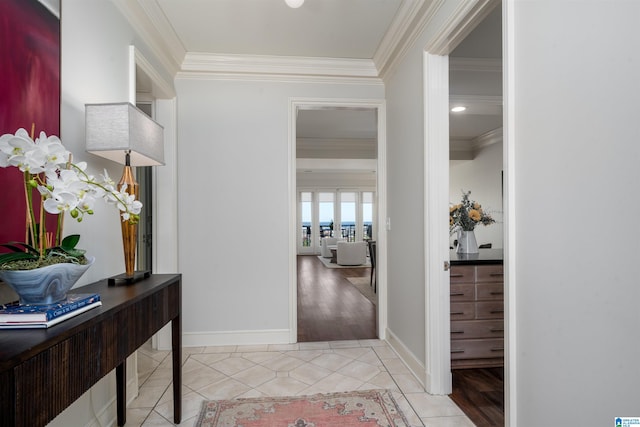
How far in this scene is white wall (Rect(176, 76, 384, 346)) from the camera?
3.31 metres

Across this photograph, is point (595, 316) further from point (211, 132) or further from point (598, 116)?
point (211, 132)

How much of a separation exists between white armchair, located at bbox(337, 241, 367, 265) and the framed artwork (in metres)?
7.62

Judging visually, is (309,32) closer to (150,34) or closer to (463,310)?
(150,34)

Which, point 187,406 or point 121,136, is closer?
point 121,136

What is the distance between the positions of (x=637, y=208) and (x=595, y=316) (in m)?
0.36

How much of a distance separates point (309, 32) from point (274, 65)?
1.90 feet

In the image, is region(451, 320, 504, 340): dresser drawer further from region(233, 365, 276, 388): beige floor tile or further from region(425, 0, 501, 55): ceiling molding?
region(425, 0, 501, 55): ceiling molding

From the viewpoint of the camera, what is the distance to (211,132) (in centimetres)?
334

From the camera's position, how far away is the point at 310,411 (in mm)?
2139

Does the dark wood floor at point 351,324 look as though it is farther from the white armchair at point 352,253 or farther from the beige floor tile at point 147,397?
the beige floor tile at point 147,397

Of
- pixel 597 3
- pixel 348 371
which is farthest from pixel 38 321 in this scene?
pixel 348 371

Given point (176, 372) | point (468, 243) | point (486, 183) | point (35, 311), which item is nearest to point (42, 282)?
point (35, 311)

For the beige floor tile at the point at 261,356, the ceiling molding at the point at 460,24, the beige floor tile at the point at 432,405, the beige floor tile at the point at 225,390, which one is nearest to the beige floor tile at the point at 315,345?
the beige floor tile at the point at 261,356

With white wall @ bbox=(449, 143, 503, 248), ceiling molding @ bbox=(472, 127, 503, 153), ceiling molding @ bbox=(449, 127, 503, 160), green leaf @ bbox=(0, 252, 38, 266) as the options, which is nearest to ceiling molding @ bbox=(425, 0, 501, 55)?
green leaf @ bbox=(0, 252, 38, 266)
